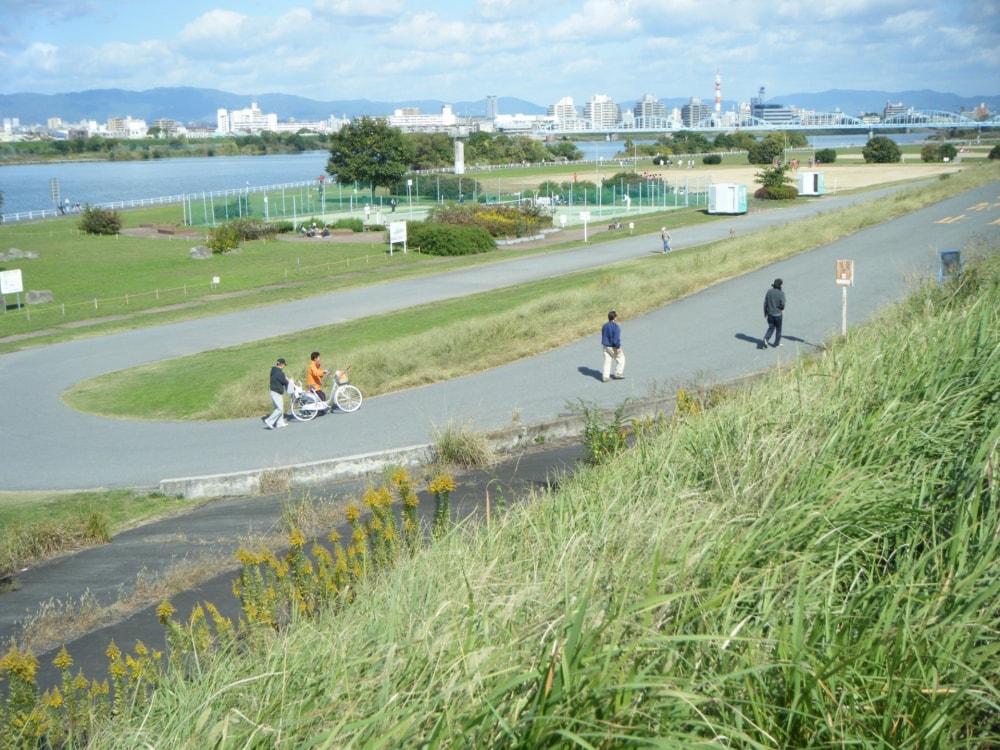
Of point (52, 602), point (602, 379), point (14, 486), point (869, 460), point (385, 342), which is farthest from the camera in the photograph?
point (385, 342)

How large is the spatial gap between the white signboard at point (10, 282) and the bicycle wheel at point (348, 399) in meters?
23.1

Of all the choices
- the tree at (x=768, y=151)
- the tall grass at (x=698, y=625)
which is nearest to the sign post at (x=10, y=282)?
the tall grass at (x=698, y=625)

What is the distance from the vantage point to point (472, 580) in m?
5.15

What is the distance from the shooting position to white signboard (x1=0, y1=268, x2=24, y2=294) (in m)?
38.2

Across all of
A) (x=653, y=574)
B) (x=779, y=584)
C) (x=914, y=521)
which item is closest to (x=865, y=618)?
(x=779, y=584)

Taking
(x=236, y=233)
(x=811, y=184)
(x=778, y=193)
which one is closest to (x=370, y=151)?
(x=236, y=233)

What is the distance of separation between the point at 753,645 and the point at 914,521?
185cm

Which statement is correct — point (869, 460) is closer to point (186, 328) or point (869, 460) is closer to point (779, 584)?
point (779, 584)

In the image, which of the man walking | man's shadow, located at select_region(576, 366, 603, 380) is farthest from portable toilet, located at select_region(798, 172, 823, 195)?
the man walking

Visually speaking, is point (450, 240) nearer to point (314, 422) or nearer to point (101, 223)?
point (101, 223)

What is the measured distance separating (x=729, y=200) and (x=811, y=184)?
16.0 m

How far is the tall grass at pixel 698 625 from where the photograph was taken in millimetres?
3746

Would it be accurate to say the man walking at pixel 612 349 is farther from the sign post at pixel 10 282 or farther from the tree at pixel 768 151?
the tree at pixel 768 151

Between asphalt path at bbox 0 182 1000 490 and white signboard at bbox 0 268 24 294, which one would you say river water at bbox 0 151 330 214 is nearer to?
white signboard at bbox 0 268 24 294
